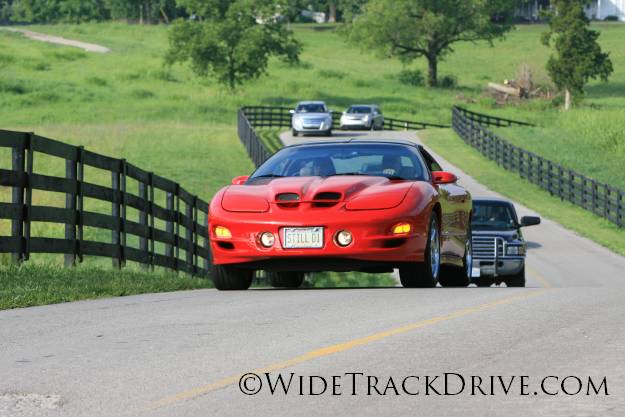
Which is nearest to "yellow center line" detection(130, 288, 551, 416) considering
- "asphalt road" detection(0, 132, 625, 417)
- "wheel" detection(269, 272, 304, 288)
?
"asphalt road" detection(0, 132, 625, 417)

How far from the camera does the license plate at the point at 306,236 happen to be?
1343 cm

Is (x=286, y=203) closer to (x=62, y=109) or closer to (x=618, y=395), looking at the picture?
(x=618, y=395)

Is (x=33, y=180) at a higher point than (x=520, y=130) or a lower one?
higher

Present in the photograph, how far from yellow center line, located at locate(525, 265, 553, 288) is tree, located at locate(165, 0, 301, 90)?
65.4m

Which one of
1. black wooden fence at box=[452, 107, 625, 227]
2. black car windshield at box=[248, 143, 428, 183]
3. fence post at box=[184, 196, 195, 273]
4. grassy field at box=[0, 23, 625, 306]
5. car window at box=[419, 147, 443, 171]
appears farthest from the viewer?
grassy field at box=[0, 23, 625, 306]

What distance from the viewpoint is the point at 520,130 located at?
236ft

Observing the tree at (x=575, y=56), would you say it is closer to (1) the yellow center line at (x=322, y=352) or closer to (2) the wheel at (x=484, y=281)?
(2) the wheel at (x=484, y=281)

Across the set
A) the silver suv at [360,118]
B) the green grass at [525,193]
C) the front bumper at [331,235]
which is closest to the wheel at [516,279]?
the front bumper at [331,235]

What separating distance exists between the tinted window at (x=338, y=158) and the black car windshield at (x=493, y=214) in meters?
8.48

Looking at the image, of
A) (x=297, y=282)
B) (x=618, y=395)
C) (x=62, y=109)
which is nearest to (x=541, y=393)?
(x=618, y=395)

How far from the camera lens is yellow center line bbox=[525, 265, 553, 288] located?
25281mm

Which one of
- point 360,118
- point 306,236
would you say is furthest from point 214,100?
point 306,236

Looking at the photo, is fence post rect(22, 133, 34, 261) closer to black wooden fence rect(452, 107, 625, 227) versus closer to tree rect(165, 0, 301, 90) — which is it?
black wooden fence rect(452, 107, 625, 227)

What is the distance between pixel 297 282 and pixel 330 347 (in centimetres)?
987
